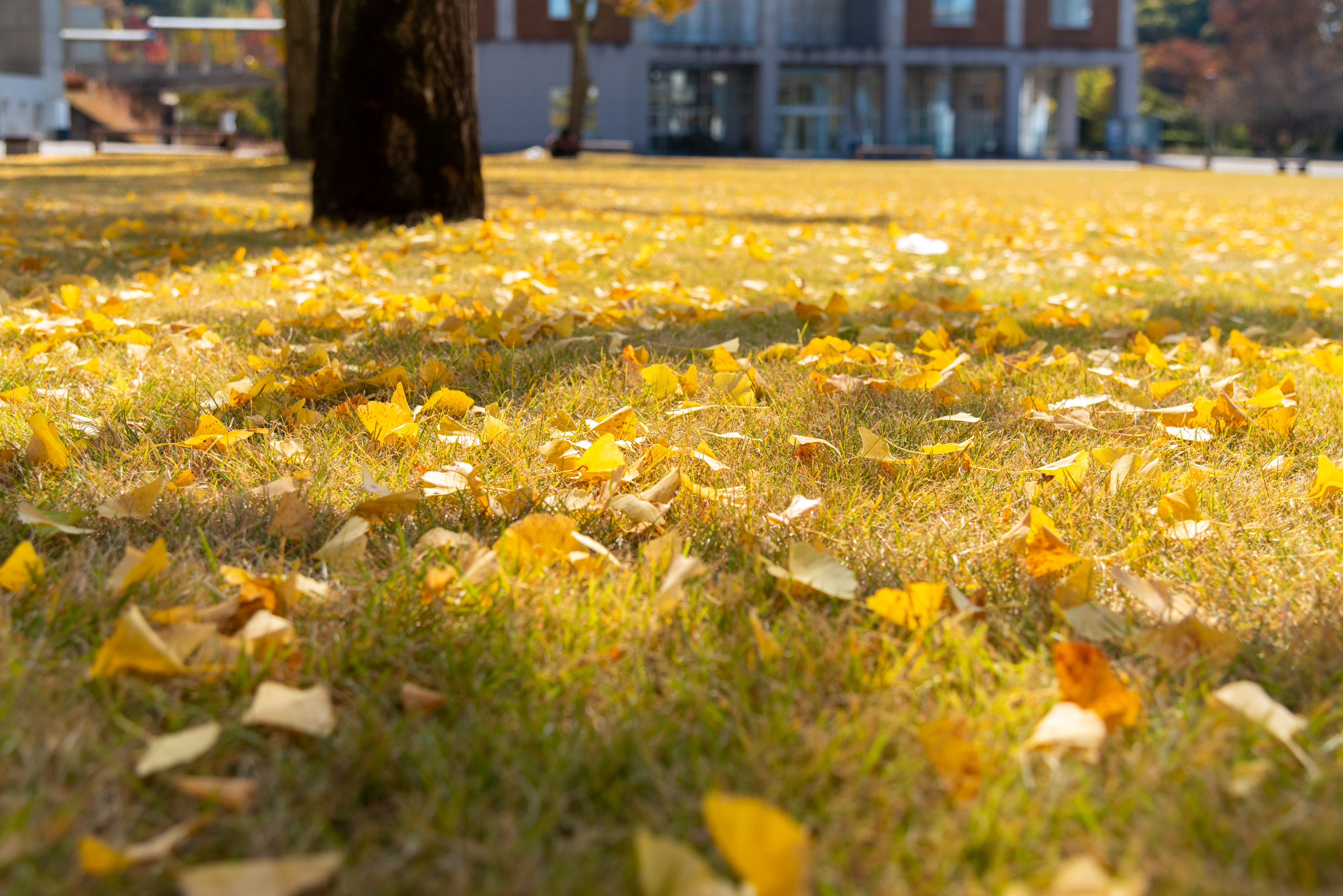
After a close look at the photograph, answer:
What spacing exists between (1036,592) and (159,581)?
125 cm

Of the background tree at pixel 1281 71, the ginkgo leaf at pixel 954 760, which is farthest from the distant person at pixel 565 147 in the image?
the background tree at pixel 1281 71

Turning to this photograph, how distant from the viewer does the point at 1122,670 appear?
4.34 feet

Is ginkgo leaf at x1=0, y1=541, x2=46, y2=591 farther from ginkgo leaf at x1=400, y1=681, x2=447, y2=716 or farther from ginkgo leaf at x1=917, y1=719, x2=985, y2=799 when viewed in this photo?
ginkgo leaf at x1=917, y1=719, x2=985, y2=799

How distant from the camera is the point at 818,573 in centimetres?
148

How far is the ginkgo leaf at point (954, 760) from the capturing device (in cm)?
105

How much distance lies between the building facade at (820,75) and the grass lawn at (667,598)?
3940 cm

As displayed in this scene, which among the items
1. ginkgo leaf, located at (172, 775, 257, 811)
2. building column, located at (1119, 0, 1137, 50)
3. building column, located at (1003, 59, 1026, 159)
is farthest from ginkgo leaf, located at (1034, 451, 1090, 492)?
building column, located at (1119, 0, 1137, 50)

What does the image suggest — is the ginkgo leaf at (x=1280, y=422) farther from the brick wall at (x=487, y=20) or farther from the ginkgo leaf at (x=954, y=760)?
the brick wall at (x=487, y=20)

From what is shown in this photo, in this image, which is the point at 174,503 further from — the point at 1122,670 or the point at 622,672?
the point at 1122,670

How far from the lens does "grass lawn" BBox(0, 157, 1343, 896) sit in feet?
3.26

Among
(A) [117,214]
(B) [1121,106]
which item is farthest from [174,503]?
(B) [1121,106]

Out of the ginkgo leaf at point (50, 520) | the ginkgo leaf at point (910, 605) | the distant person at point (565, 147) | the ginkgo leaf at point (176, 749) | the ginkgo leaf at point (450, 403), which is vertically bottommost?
the ginkgo leaf at point (176, 749)

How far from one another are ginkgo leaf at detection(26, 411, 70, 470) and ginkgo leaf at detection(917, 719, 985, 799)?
1.66 metres

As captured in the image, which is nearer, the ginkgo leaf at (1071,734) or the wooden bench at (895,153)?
the ginkgo leaf at (1071,734)
